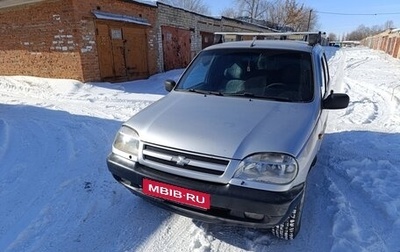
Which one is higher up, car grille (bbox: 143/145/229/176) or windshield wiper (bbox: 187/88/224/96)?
windshield wiper (bbox: 187/88/224/96)

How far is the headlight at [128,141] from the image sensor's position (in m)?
2.31

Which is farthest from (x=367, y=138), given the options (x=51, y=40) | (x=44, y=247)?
(x=51, y=40)

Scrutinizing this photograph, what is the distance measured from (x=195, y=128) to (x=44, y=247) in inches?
62.1

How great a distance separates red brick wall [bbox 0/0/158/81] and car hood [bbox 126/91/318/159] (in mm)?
7578

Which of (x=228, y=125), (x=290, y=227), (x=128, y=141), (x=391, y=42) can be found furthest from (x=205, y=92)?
(x=391, y=42)

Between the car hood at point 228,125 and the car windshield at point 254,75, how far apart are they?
0.69 ft

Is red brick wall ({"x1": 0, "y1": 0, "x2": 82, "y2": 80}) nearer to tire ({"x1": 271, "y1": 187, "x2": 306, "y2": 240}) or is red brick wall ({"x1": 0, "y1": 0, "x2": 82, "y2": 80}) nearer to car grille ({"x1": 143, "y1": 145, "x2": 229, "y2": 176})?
car grille ({"x1": 143, "y1": 145, "x2": 229, "y2": 176})

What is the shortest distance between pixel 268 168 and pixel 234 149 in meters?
0.27

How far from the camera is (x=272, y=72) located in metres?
3.01

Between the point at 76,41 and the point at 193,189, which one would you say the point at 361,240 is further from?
the point at 76,41

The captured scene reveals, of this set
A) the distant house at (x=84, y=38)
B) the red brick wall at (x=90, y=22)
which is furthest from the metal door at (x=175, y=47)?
the red brick wall at (x=90, y=22)

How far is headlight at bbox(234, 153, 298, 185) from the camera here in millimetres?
1911

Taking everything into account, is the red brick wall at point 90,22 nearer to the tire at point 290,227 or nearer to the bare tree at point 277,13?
the tire at point 290,227

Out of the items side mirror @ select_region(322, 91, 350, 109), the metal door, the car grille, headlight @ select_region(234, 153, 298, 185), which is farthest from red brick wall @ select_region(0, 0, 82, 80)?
headlight @ select_region(234, 153, 298, 185)
